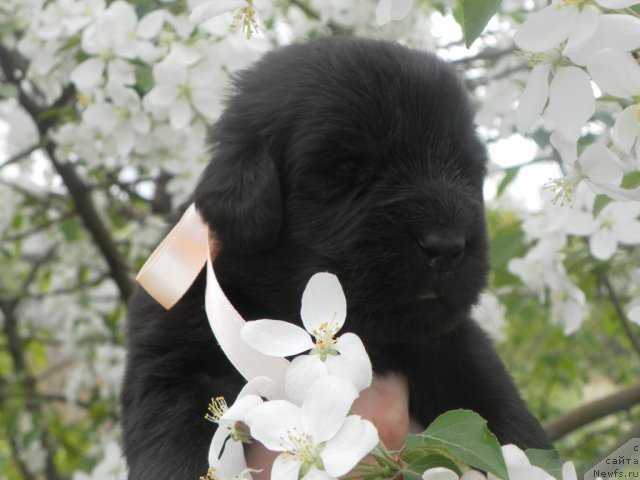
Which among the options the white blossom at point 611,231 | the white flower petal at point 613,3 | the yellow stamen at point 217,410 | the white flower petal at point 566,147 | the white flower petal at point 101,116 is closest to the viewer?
the white flower petal at point 613,3

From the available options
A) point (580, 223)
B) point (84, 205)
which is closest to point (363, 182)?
point (580, 223)

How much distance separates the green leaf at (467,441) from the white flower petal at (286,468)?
0.17 m

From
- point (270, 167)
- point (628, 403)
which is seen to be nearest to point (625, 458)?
point (270, 167)

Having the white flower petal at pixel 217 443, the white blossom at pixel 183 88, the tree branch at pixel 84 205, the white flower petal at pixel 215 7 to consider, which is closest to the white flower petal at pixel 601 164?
the white flower petal at pixel 215 7

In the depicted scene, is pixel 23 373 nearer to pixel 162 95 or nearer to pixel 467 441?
pixel 162 95

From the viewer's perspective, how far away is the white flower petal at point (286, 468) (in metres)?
1.26

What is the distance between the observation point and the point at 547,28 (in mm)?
1210

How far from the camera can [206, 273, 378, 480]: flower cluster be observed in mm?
1267

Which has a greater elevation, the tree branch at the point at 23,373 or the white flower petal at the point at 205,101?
the white flower petal at the point at 205,101

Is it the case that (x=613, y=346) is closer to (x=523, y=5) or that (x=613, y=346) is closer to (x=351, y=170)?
(x=523, y=5)

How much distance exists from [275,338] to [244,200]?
621 mm

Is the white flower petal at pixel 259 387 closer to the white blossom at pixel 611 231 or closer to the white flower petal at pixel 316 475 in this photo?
the white flower petal at pixel 316 475

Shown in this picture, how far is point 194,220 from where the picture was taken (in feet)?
6.85

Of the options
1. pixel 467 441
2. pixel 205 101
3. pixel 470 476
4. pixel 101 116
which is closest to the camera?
pixel 467 441
